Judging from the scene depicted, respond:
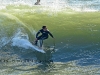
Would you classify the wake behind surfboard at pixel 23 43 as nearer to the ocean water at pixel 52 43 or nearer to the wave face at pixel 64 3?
the ocean water at pixel 52 43

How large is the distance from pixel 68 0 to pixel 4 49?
24614 mm

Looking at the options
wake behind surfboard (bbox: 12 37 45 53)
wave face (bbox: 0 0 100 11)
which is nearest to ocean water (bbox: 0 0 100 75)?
wake behind surfboard (bbox: 12 37 45 53)

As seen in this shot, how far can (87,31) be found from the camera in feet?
76.9

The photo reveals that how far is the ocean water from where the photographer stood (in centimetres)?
1641

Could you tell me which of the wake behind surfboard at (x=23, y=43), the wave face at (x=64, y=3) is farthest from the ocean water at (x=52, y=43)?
the wave face at (x=64, y=3)

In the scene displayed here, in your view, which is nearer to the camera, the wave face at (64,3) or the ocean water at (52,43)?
the ocean water at (52,43)

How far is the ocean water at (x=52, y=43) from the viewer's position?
16.4 m

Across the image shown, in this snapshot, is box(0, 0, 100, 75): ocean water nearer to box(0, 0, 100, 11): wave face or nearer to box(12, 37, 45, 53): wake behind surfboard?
box(12, 37, 45, 53): wake behind surfboard

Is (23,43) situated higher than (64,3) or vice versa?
(64,3)

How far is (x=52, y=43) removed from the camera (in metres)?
21.2

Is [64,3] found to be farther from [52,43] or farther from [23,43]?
[23,43]

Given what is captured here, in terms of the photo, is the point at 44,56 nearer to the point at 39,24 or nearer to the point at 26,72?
the point at 26,72

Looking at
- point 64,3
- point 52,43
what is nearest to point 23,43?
point 52,43

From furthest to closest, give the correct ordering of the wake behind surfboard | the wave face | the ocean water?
the wave face → the wake behind surfboard → the ocean water
